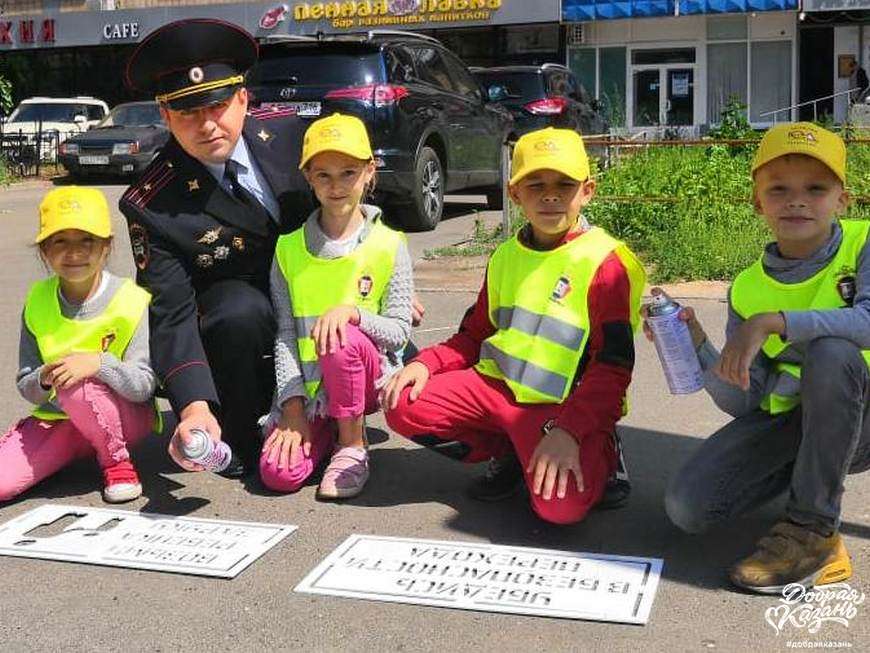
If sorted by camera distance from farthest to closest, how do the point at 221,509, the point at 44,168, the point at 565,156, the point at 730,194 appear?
the point at 44,168 < the point at 730,194 < the point at 221,509 < the point at 565,156

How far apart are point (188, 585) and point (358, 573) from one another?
49 centimetres

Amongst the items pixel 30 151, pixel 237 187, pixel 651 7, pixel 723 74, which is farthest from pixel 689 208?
pixel 723 74

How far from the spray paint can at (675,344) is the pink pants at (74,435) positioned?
191 centimetres

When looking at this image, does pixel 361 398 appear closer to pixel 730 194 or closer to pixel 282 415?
pixel 282 415

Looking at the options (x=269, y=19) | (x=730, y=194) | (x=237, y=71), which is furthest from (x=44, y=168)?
(x=237, y=71)

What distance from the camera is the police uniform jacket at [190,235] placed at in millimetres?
4098

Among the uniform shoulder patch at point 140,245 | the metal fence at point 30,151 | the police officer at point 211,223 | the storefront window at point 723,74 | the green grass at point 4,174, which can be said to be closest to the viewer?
the police officer at point 211,223

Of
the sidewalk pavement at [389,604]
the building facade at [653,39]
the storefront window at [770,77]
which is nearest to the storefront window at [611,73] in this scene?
the building facade at [653,39]

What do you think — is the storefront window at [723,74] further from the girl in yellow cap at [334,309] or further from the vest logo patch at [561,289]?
the vest logo patch at [561,289]

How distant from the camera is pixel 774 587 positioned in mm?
3088

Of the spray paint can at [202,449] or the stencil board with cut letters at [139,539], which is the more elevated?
the spray paint can at [202,449]

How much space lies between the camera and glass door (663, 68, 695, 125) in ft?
91.4

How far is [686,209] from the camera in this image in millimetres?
9250

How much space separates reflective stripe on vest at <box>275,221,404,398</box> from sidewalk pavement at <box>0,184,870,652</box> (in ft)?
1.73
